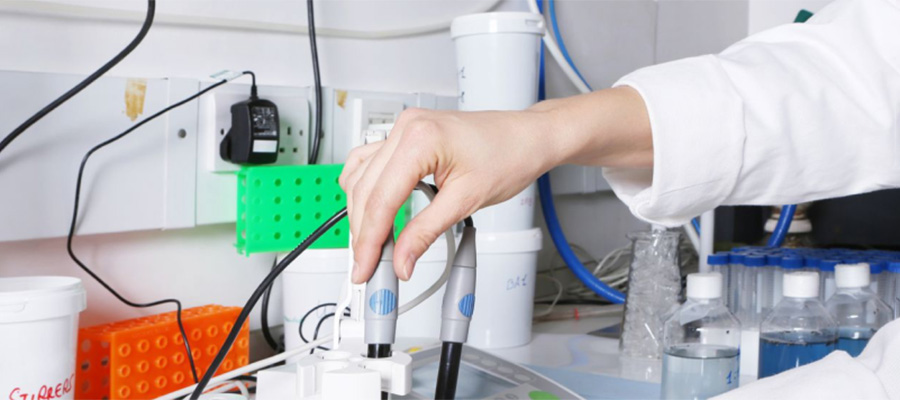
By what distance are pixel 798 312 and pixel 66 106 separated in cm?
89

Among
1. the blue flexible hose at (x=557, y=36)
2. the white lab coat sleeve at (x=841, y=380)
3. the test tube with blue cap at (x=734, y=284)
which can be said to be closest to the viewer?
the white lab coat sleeve at (x=841, y=380)

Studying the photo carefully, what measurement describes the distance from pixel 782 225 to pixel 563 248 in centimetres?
37

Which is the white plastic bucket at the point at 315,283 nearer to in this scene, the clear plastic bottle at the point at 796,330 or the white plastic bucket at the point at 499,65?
the white plastic bucket at the point at 499,65

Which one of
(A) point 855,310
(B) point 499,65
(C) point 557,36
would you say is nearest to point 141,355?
(B) point 499,65

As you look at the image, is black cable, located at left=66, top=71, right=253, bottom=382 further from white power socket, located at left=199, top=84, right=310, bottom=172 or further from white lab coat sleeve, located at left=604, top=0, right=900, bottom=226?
white lab coat sleeve, located at left=604, top=0, right=900, bottom=226

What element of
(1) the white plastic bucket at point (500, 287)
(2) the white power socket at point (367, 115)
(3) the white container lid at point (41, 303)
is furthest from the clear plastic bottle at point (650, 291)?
(3) the white container lid at point (41, 303)

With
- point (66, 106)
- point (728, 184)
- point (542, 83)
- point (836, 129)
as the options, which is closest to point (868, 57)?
point (836, 129)

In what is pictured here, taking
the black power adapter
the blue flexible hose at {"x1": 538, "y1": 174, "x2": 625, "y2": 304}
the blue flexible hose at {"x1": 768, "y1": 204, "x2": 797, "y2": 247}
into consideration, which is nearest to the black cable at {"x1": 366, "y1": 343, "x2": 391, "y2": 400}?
the black power adapter

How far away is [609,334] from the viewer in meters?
1.33

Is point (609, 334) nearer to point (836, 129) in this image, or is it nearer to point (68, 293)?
point (836, 129)

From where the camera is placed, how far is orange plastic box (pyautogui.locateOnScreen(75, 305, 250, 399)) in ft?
2.81

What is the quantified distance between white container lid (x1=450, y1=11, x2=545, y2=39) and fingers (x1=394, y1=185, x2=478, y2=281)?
0.58m

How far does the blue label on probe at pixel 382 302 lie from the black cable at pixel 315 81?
54 cm

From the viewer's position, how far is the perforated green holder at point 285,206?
1.03 meters
